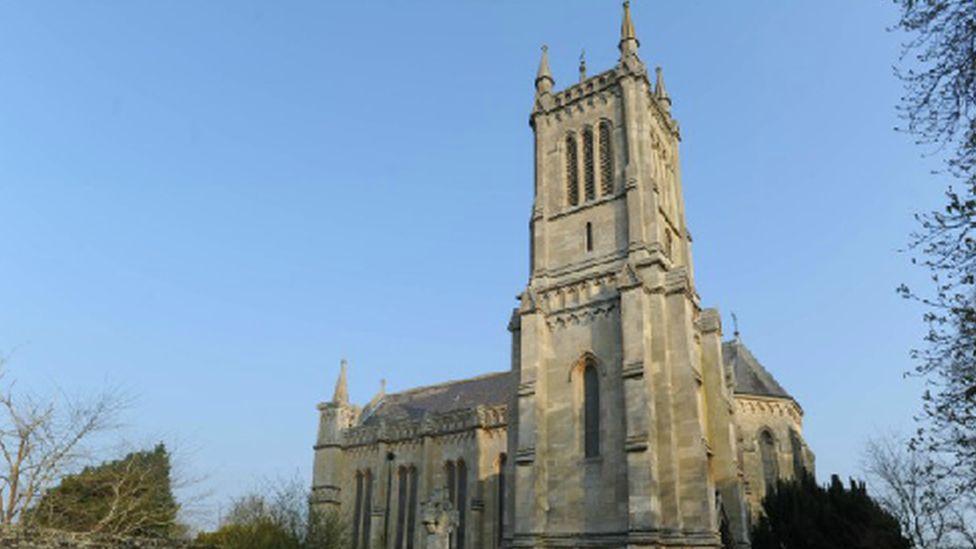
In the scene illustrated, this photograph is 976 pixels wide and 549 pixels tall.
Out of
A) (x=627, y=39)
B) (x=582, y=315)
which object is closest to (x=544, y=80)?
(x=627, y=39)

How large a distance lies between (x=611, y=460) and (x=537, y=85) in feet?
56.9

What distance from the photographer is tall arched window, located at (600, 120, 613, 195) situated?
2642cm

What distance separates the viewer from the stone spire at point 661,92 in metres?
31.2

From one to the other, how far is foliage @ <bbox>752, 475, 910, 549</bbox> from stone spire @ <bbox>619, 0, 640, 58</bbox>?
57.6 ft

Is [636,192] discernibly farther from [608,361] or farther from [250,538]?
[250,538]

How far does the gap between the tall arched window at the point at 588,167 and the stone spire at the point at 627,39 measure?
3.56 meters

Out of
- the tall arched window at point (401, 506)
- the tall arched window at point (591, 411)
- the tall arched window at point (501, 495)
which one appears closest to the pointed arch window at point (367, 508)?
the tall arched window at point (401, 506)

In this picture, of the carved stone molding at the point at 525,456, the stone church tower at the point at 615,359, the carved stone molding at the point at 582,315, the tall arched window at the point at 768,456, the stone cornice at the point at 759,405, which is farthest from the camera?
the stone cornice at the point at 759,405

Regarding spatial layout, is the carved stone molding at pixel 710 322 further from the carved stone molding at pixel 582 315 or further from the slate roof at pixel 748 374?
the slate roof at pixel 748 374

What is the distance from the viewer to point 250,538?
26.0 metres

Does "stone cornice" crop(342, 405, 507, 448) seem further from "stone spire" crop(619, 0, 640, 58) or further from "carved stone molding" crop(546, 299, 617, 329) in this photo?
"stone spire" crop(619, 0, 640, 58)

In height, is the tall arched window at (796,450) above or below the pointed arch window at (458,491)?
above

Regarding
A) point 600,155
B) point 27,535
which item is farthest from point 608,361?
point 27,535

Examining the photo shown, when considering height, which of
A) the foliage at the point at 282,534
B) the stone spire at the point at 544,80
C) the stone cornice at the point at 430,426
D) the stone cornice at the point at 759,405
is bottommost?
the foliage at the point at 282,534
